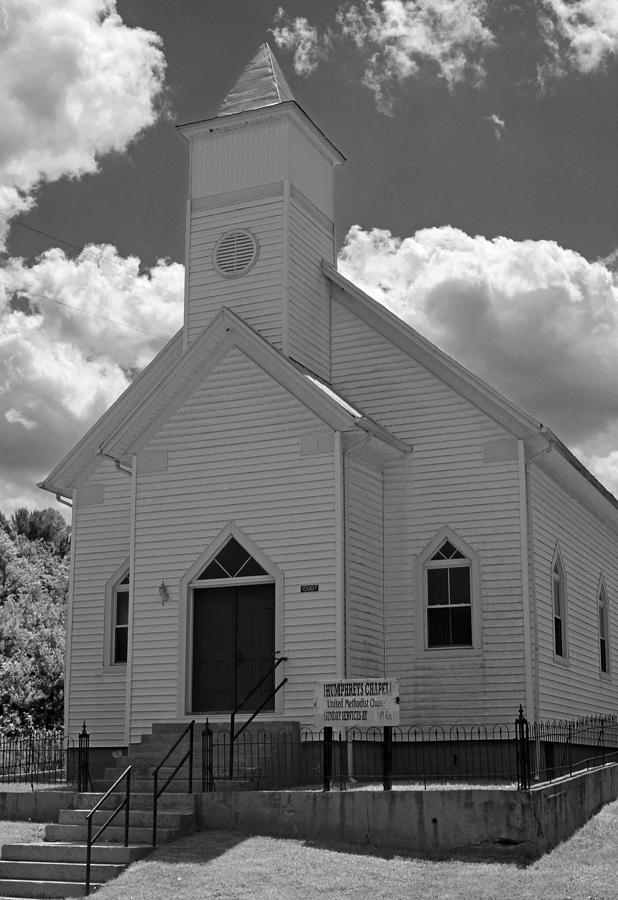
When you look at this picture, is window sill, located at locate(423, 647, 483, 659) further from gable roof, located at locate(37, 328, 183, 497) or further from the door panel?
gable roof, located at locate(37, 328, 183, 497)

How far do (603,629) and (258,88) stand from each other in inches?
551

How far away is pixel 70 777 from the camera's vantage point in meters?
22.5

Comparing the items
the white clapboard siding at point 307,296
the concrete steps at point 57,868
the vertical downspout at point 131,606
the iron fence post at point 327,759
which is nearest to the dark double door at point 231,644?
the vertical downspout at point 131,606

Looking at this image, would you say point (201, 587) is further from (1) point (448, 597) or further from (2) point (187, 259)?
(2) point (187, 259)

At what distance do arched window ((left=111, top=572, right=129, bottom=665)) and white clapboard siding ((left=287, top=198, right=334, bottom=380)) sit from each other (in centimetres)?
578

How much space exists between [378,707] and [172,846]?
3.32 metres

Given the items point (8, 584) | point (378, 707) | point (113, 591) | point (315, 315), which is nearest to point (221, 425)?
point (315, 315)

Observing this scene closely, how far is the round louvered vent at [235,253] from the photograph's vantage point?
939 inches

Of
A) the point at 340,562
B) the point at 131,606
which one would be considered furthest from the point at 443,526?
the point at 131,606

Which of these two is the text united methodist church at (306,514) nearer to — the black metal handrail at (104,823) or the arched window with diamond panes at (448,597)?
the arched window with diamond panes at (448,597)

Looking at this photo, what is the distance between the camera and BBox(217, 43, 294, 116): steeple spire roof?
25.1 meters

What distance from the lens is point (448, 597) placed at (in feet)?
70.6

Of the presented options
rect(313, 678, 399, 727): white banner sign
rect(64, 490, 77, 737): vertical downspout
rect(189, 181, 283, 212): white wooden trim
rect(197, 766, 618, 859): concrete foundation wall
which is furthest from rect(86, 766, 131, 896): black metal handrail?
rect(189, 181, 283, 212): white wooden trim

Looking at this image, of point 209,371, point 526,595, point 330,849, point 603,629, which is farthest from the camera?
point 603,629
